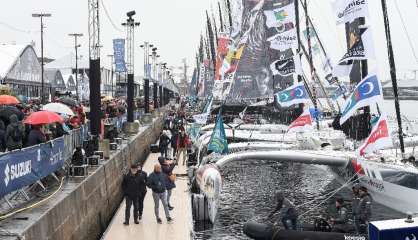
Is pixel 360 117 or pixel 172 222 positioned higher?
pixel 360 117

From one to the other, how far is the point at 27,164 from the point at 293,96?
1345 centimetres

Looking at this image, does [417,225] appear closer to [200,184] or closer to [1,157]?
[1,157]

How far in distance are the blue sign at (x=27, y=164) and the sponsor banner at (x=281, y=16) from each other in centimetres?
1502

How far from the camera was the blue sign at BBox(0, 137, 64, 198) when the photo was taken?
970 cm

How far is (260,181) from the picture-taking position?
84.1 feet

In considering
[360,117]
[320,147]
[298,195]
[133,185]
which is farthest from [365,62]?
[133,185]

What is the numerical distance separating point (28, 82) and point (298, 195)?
37127mm

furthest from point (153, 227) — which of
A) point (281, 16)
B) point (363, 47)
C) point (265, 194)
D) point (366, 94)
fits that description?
point (281, 16)

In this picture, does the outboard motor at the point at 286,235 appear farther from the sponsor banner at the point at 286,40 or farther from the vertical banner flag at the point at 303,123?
the sponsor banner at the point at 286,40

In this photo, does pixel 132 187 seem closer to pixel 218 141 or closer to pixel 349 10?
pixel 218 141

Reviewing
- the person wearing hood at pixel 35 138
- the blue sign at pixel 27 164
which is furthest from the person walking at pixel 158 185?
the person wearing hood at pixel 35 138

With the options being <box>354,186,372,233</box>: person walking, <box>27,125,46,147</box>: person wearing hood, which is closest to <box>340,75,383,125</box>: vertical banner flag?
<box>354,186,372,233</box>: person walking

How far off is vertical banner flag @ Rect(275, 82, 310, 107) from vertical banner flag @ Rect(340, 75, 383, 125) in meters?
6.35

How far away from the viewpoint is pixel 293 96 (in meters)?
22.3
